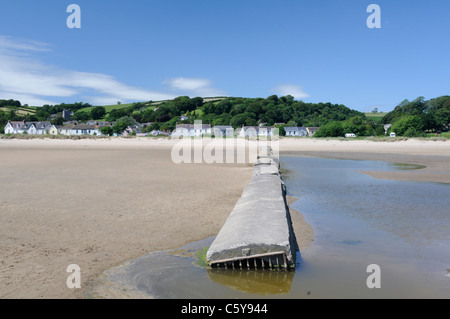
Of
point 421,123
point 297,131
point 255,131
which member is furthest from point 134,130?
point 421,123

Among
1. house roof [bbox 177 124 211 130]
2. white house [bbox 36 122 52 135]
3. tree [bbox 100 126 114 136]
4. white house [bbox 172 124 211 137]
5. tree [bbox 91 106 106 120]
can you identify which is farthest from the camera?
tree [bbox 91 106 106 120]

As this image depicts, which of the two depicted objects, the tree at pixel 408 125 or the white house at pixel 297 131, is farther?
the white house at pixel 297 131

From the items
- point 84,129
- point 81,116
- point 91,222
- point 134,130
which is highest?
point 81,116

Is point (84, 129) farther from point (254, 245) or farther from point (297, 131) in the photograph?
point (254, 245)

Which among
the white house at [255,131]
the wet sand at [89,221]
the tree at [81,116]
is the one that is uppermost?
the tree at [81,116]

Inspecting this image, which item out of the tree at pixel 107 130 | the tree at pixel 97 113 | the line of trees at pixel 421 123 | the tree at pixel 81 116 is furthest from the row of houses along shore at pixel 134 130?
the tree at pixel 97 113

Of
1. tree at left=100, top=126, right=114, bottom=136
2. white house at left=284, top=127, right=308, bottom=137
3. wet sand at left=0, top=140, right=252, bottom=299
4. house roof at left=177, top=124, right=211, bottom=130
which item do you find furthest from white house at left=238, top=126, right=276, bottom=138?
wet sand at left=0, top=140, right=252, bottom=299

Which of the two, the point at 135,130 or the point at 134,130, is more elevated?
the point at 135,130

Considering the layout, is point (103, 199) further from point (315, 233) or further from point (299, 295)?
point (299, 295)

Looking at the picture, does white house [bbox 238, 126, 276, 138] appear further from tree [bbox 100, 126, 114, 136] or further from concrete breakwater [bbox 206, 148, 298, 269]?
concrete breakwater [bbox 206, 148, 298, 269]

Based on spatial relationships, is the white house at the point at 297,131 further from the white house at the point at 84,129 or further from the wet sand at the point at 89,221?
the wet sand at the point at 89,221

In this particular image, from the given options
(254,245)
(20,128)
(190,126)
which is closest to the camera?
(254,245)

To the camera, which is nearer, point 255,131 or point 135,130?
point 255,131
